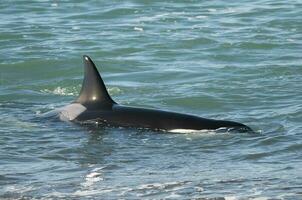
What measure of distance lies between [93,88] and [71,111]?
1.62 ft

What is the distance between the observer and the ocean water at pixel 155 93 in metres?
8.43

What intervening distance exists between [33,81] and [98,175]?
6.80m

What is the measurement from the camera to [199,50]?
17734mm

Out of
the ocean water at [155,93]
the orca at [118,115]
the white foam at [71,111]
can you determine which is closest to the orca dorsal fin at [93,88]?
the orca at [118,115]

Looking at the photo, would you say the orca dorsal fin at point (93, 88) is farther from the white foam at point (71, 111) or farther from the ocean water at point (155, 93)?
the ocean water at point (155, 93)

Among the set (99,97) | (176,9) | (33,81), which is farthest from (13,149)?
(176,9)

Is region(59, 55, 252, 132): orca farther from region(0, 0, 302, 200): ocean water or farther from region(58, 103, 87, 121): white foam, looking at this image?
region(0, 0, 302, 200): ocean water

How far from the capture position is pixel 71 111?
11.5 m

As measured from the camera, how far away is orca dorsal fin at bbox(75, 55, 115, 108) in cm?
1117

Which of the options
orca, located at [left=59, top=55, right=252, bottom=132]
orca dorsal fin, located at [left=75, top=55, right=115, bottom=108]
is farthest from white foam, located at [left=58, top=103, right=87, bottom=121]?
orca dorsal fin, located at [left=75, top=55, right=115, bottom=108]

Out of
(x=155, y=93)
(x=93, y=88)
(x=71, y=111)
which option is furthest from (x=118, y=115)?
(x=155, y=93)

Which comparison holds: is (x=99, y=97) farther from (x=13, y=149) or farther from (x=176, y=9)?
(x=176, y=9)

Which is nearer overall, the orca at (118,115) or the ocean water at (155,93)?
the ocean water at (155,93)

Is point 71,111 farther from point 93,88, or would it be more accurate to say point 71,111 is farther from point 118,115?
point 118,115
